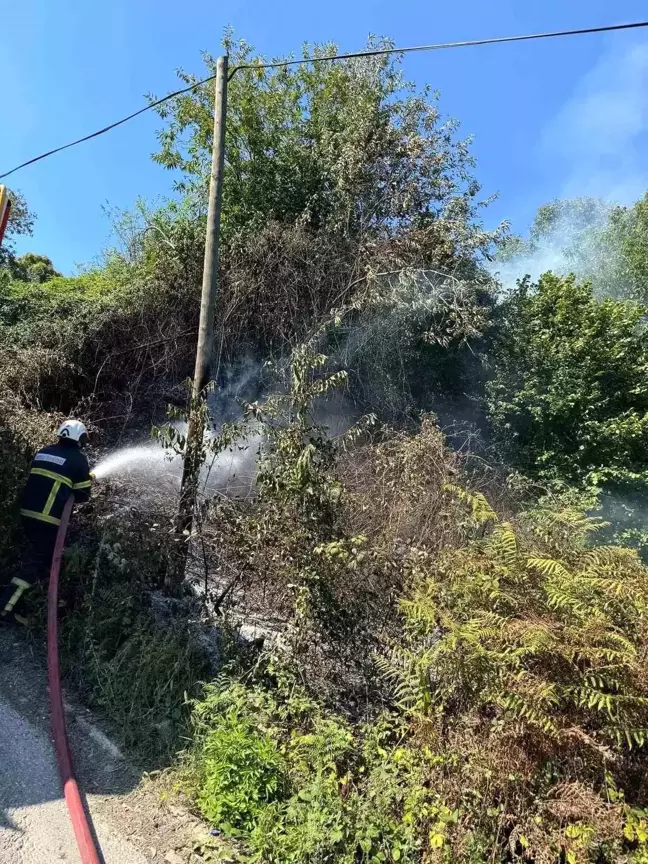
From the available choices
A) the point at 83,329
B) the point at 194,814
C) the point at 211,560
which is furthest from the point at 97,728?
the point at 83,329

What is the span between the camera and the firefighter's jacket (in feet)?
15.5

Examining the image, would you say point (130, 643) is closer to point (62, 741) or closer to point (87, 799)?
point (62, 741)

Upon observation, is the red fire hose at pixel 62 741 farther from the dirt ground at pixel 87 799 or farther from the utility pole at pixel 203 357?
the utility pole at pixel 203 357

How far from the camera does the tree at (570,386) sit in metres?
11.0

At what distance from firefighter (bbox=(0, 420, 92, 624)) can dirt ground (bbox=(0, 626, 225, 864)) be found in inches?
32.3

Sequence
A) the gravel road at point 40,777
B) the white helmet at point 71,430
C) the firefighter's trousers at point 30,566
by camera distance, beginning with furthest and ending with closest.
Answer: the white helmet at point 71,430 < the firefighter's trousers at point 30,566 < the gravel road at point 40,777

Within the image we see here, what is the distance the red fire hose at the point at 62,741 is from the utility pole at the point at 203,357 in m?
1.04

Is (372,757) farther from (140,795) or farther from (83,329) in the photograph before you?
(83,329)

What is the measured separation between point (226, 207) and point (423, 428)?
837 cm

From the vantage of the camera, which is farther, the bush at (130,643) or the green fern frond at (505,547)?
the bush at (130,643)

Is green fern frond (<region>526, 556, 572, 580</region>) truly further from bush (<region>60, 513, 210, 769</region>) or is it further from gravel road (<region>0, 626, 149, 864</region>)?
gravel road (<region>0, 626, 149, 864</region>)

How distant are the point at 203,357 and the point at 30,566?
2.61 meters

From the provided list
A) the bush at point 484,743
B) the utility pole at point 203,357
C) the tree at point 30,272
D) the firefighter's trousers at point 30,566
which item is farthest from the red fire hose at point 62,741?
the tree at point 30,272

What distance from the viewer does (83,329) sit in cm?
980
